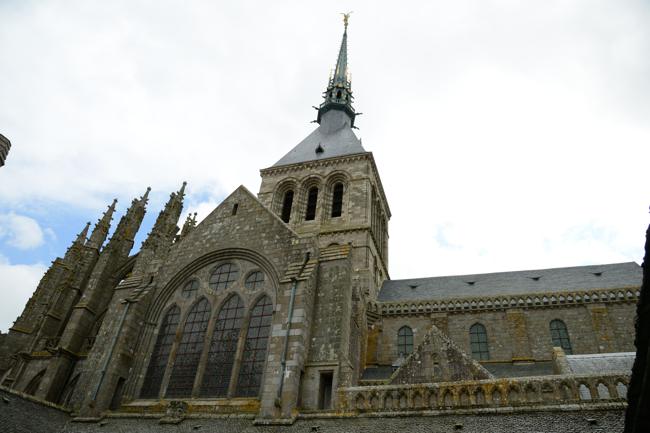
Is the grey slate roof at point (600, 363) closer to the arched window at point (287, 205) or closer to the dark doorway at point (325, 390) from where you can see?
the dark doorway at point (325, 390)

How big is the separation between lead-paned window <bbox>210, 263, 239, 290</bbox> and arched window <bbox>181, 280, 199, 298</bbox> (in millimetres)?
687

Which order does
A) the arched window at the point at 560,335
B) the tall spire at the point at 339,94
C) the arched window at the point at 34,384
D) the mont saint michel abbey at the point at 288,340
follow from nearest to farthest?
the mont saint michel abbey at the point at 288,340 < the arched window at the point at 34,384 < the arched window at the point at 560,335 < the tall spire at the point at 339,94

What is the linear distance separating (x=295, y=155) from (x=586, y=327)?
2152 cm

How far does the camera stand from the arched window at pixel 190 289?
16.8 meters

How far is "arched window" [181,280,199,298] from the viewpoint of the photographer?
659 inches

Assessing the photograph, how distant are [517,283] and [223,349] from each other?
1738 centimetres

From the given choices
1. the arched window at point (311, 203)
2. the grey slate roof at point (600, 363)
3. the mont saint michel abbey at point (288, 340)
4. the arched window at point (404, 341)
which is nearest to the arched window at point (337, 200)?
the arched window at point (311, 203)

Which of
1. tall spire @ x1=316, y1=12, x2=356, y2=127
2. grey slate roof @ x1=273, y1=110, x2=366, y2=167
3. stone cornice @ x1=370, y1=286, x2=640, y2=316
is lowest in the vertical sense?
stone cornice @ x1=370, y1=286, x2=640, y2=316

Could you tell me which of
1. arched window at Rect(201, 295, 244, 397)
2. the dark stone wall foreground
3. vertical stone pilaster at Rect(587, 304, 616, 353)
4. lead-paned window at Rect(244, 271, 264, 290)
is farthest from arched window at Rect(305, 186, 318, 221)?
the dark stone wall foreground

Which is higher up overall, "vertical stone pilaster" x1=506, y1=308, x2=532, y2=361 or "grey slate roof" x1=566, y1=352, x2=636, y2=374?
"vertical stone pilaster" x1=506, y1=308, x2=532, y2=361

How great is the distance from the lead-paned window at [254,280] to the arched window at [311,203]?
14.3m

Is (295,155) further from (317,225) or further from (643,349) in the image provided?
(643,349)

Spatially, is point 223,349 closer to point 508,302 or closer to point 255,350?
point 255,350

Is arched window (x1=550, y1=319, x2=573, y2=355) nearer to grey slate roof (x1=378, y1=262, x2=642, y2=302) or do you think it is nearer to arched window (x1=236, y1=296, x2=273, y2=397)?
grey slate roof (x1=378, y1=262, x2=642, y2=302)
